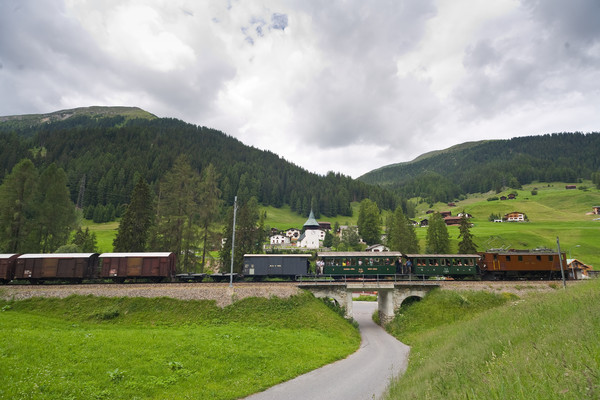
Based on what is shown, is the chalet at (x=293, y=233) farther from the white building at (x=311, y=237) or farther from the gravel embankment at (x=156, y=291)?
the gravel embankment at (x=156, y=291)

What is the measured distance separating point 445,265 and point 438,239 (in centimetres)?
3590

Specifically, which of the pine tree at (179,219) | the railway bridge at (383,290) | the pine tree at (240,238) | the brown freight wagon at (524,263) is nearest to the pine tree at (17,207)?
the pine tree at (179,219)

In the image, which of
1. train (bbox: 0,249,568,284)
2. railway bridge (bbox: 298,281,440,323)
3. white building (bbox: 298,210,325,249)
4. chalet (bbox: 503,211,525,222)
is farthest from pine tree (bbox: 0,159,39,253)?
chalet (bbox: 503,211,525,222)

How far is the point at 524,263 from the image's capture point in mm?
38750

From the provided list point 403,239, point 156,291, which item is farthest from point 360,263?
point 403,239

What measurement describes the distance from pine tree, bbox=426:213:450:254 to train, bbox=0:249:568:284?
101 feet

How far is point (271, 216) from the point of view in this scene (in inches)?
6225

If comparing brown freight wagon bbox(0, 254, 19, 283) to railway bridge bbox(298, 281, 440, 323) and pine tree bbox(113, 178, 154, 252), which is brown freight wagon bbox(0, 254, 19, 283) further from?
railway bridge bbox(298, 281, 440, 323)

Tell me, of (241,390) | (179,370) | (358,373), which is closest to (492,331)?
(358,373)

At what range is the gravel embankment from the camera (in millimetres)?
28906

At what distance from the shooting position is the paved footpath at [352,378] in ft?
50.1

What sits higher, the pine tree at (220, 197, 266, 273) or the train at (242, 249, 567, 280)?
the pine tree at (220, 197, 266, 273)

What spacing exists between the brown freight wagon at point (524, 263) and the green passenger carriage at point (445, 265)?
2406 millimetres

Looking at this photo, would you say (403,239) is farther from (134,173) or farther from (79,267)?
(134,173)
